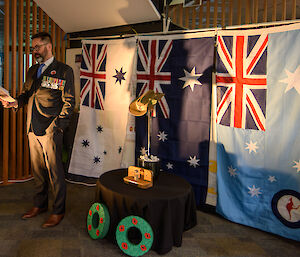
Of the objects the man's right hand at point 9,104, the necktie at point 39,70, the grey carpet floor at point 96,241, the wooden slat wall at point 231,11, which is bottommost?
the grey carpet floor at point 96,241

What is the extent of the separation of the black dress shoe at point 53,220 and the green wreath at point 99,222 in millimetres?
395

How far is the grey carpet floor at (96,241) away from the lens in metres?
2.04

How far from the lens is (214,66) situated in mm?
2682

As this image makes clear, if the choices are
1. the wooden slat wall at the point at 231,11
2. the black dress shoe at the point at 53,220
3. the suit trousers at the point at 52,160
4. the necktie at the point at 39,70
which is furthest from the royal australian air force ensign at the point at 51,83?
the wooden slat wall at the point at 231,11

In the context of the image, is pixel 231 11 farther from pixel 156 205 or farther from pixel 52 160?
pixel 52 160

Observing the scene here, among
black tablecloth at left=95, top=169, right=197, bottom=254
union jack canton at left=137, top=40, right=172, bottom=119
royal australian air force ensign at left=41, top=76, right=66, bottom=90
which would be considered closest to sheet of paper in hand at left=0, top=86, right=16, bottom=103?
royal australian air force ensign at left=41, top=76, right=66, bottom=90

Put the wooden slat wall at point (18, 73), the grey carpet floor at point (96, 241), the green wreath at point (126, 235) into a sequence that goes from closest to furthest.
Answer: the green wreath at point (126, 235)
the grey carpet floor at point (96, 241)
the wooden slat wall at point (18, 73)

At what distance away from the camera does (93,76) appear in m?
3.45

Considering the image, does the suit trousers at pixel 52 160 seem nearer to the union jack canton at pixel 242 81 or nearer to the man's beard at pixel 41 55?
the man's beard at pixel 41 55

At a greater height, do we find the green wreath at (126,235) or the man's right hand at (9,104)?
the man's right hand at (9,104)

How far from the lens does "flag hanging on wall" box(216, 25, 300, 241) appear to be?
227 cm

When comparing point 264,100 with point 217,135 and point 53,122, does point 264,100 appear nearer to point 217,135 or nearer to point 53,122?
point 217,135

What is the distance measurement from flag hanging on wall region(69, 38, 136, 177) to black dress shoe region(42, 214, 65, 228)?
1.05 meters

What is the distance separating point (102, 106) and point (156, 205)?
5.96ft
